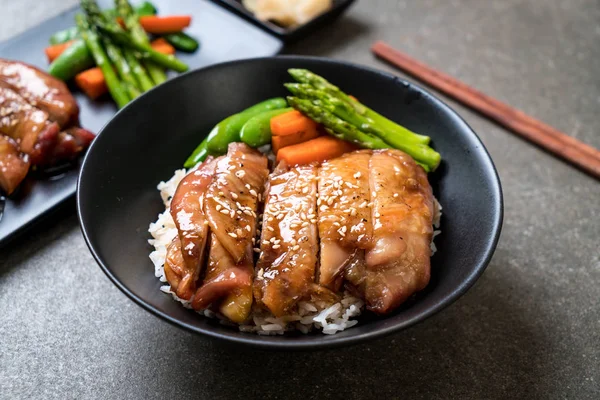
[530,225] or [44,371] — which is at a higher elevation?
[44,371]

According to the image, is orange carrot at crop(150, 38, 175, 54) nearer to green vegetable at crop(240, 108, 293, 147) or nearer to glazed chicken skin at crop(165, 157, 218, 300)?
green vegetable at crop(240, 108, 293, 147)

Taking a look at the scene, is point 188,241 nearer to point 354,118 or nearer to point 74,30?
point 354,118

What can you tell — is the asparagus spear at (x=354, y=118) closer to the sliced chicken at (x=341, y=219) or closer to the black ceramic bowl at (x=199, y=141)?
the black ceramic bowl at (x=199, y=141)

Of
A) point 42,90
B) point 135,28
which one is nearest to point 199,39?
point 135,28

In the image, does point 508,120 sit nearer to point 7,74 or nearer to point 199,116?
point 199,116

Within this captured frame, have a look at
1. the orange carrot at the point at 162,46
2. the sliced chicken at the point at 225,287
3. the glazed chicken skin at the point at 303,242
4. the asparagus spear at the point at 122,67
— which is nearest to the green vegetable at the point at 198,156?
the glazed chicken skin at the point at 303,242

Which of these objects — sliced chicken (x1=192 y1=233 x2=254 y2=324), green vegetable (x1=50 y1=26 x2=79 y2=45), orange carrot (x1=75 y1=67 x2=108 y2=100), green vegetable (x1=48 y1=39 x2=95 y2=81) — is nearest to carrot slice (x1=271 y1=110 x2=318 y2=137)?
sliced chicken (x1=192 y1=233 x2=254 y2=324)

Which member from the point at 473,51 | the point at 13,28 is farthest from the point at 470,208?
the point at 13,28
